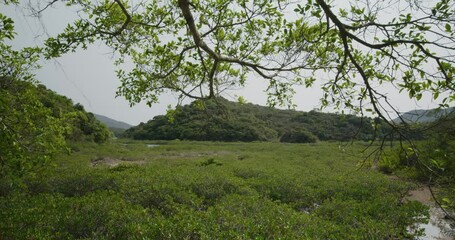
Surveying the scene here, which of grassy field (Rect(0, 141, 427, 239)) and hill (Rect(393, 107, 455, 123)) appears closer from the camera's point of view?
hill (Rect(393, 107, 455, 123))

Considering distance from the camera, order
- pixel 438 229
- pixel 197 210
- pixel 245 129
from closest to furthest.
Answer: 1. pixel 197 210
2. pixel 438 229
3. pixel 245 129

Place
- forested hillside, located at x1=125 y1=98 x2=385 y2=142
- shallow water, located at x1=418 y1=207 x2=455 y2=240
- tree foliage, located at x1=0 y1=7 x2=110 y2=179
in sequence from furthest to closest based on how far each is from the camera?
forested hillside, located at x1=125 y1=98 x2=385 y2=142, shallow water, located at x1=418 y1=207 x2=455 y2=240, tree foliage, located at x1=0 y1=7 x2=110 y2=179

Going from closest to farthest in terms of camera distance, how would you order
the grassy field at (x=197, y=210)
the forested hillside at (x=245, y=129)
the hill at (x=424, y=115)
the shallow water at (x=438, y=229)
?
1. the hill at (x=424, y=115)
2. the grassy field at (x=197, y=210)
3. the shallow water at (x=438, y=229)
4. the forested hillside at (x=245, y=129)

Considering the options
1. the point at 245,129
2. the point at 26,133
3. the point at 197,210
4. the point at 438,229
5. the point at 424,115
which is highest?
the point at 245,129

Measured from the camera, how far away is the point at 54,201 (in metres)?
7.58

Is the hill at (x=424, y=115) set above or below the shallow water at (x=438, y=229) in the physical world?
above

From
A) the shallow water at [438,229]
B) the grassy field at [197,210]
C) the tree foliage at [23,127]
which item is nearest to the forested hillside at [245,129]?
the grassy field at [197,210]

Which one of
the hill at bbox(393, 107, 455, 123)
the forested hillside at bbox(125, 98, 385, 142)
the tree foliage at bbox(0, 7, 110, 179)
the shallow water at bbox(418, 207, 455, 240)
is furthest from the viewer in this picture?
the forested hillside at bbox(125, 98, 385, 142)

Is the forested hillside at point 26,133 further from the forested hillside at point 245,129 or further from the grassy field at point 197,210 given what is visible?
the forested hillside at point 245,129

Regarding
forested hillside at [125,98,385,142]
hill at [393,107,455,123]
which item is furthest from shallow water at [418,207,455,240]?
forested hillside at [125,98,385,142]

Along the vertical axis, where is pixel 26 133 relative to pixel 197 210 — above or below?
above

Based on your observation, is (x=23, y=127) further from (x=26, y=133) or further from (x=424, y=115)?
(x=424, y=115)

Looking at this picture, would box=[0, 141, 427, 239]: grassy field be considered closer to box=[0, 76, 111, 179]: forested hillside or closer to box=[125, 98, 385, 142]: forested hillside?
box=[0, 76, 111, 179]: forested hillside

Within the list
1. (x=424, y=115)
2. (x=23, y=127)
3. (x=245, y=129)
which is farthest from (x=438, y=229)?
(x=245, y=129)
